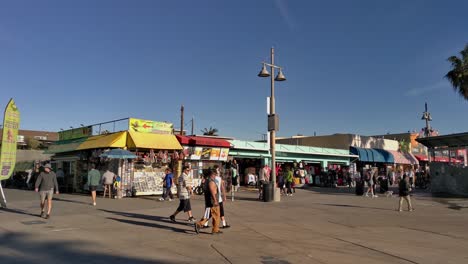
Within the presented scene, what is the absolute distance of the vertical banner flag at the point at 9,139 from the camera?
Answer: 1634 centimetres

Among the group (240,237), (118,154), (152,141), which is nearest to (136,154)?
(152,141)

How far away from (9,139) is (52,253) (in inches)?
415

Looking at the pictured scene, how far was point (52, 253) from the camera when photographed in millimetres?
7945

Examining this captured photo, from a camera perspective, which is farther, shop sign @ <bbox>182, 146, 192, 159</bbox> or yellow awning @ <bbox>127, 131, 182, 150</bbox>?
shop sign @ <bbox>182, 146, 192, 159</bbox>

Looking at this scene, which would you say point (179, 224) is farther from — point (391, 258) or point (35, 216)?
point (391, 258)

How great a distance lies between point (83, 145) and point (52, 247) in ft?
52.1

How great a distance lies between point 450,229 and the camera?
11.6 meters

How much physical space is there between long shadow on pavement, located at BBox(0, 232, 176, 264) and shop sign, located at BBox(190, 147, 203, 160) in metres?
15.2

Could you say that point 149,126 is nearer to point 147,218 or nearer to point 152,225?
point 147,218

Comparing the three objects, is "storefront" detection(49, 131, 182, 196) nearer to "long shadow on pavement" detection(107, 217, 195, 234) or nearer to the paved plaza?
the paved plaza

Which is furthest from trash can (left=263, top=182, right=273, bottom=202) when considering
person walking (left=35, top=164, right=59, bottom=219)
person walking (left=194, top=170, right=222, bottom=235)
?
person walking (left=35, top=164, right=59, bottom=219)

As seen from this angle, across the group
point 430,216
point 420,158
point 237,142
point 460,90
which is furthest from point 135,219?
point 420,158

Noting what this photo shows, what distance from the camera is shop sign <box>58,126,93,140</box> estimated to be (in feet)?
82.8

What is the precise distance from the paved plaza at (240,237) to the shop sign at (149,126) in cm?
730
